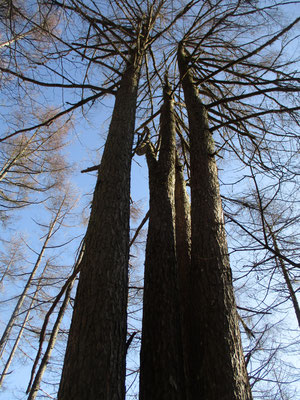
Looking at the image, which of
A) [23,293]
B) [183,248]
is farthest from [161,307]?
[23,293]

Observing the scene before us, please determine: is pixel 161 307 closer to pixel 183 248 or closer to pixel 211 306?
pixel 211 306

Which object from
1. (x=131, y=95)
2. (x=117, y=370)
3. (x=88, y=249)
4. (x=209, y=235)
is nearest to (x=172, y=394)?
(x=117, y=370)

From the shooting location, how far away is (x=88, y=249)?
178 cm

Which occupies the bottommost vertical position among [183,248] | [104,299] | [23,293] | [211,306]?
[104,299]

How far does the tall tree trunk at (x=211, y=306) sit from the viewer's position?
1.49m

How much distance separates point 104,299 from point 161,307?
22.0 inches

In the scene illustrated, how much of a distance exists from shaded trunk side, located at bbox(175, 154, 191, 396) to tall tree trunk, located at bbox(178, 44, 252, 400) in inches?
3.6

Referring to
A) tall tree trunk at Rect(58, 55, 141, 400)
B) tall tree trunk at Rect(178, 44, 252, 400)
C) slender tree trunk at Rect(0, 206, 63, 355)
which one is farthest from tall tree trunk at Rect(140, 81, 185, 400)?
slender tree trunk at Rect(0, 206, 63, 355)

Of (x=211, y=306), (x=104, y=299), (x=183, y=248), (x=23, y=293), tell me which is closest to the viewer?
(x=104, y=299)

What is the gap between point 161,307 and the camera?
186 centimetres

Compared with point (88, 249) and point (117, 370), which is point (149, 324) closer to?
point (117, 370)

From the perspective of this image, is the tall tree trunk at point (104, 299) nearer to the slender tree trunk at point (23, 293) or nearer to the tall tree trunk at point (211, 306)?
the tall tree trunk at point (211, 306)

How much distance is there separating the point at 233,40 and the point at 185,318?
4.42m

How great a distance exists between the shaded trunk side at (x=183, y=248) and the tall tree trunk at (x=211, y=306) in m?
0.09
